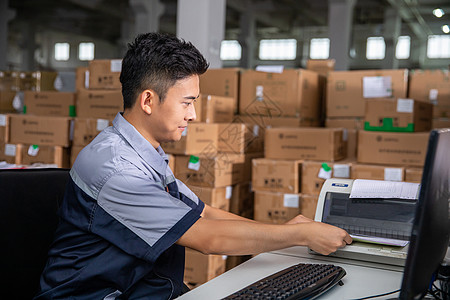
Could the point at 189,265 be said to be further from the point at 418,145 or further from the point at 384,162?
the point at 418,145

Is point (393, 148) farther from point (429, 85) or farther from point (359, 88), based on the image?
point (429, 85)

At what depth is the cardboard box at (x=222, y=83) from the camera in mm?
3888

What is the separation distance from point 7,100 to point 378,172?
427cm

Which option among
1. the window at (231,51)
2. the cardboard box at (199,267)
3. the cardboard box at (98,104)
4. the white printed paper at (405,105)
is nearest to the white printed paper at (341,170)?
the white printed paper at (405,105)

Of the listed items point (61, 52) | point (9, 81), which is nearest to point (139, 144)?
point (9, 81)

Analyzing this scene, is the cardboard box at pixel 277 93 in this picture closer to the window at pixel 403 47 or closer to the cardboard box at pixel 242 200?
the cardboard box at pixel 242 200

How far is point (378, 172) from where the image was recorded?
3.06 m

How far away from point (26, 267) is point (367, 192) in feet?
3.29

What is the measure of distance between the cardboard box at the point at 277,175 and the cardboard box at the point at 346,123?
0.79m

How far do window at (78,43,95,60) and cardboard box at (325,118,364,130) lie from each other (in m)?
14.8

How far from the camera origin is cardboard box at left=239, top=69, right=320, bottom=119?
3.70m

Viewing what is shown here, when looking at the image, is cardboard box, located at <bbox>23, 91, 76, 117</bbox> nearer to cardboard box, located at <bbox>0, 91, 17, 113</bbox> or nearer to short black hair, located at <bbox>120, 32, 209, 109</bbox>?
cardboard box, located at <bbox>0, 91, 17, 113</bbox>

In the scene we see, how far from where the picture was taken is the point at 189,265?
3168 mm

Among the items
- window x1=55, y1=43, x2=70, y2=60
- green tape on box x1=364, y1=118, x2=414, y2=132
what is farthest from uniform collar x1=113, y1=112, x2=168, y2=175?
window x1=55, y1=43, x2=70, y2=60
